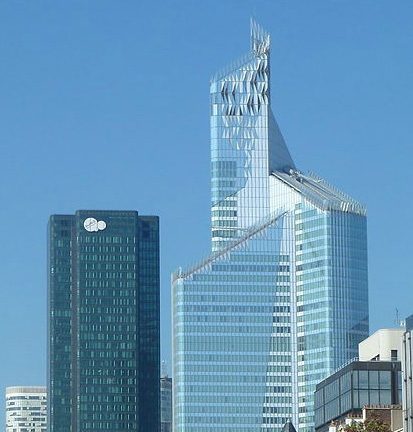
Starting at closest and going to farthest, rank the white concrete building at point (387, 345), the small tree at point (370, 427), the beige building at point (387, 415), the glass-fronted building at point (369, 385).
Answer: the small tree at point (370, 427)
the beige building at point (387, 415)
the glass-fronted building at point (369, 385)
the white concrete building at point (387, 345)

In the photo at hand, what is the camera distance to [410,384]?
94375 mm

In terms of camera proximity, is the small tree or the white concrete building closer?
the small tree

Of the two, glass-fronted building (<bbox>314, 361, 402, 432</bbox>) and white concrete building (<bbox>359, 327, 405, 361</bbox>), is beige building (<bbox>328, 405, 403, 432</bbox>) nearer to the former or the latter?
glass-fronted building (<bbox>314, 361, 402, 432</bbox>)

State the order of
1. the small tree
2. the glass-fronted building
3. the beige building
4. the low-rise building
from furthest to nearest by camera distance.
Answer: the low-rise building < the glass-fronted building < the beige building < the small tree

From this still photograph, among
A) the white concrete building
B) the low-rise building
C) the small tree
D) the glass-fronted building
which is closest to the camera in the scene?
the small tree

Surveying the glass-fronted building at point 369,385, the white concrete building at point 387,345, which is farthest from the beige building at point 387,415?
the white concrete building at point 387,345

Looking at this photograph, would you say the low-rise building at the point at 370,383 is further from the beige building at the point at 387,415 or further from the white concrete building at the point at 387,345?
the beige building at the point at 387,415

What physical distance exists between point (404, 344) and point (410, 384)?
198cm

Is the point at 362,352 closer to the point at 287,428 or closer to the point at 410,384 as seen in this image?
the point at 287,428

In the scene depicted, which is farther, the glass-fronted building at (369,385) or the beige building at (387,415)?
the glass-fronted building at (369,385)

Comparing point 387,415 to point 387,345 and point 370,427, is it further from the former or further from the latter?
point 370,427

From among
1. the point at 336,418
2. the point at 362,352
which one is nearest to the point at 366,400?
the point at 336,418

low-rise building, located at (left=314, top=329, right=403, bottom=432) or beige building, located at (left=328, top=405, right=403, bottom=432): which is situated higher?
low-rise building, located at (left=314, top=329, right=403, bottom=432)

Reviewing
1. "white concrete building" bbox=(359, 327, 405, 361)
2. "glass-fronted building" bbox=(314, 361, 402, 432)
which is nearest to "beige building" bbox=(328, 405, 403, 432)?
"glass-fronted building" bbox=(314, 361, 402, 432)
